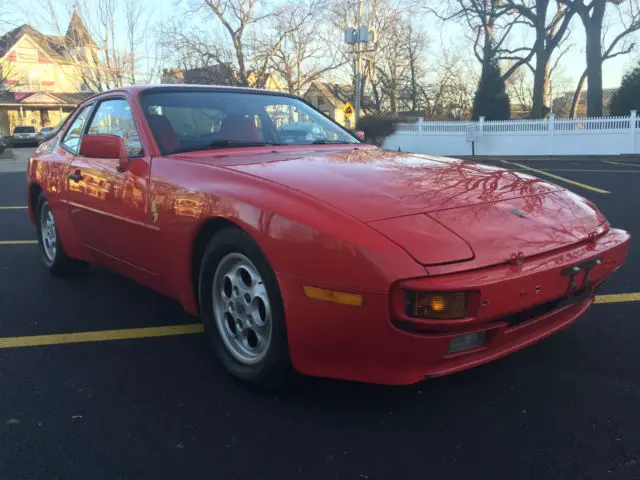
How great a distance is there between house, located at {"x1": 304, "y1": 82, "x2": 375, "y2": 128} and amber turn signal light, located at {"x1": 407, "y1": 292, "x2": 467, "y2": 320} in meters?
25.2

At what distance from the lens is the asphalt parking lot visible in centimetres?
201

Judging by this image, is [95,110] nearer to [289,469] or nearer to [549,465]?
[289,469]

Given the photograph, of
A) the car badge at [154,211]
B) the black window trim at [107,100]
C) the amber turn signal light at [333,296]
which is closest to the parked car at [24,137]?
the black window trim at [107,100]

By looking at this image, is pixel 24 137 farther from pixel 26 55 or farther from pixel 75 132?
pixel 75 132

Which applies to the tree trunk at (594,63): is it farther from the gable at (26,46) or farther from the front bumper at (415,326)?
the gable at (26,46)

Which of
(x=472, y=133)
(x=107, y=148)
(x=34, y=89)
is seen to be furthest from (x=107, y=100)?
(x=34, y=89)

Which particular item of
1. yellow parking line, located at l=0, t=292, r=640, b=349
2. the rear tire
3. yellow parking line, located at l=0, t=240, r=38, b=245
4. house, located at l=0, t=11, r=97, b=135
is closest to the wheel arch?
yellow parking line, located at l=0, t=292, r=640, b=349

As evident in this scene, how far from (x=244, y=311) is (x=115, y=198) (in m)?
1.27

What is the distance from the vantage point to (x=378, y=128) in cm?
2709

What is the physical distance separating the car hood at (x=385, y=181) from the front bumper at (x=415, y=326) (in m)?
0.38

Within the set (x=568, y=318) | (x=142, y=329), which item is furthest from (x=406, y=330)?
(x=142, y=329)

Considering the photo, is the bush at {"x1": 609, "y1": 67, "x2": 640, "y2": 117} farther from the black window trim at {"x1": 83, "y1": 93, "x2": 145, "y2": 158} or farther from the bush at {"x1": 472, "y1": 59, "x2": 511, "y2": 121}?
the black window trim at {"x1": 83, "y1": 93, "x2": 145, "y2": 158}

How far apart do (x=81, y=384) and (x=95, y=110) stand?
2.20 metres

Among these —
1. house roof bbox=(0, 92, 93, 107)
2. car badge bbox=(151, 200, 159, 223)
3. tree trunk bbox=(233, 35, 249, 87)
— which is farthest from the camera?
house roof bbox=(0, 92, 93, 107)
